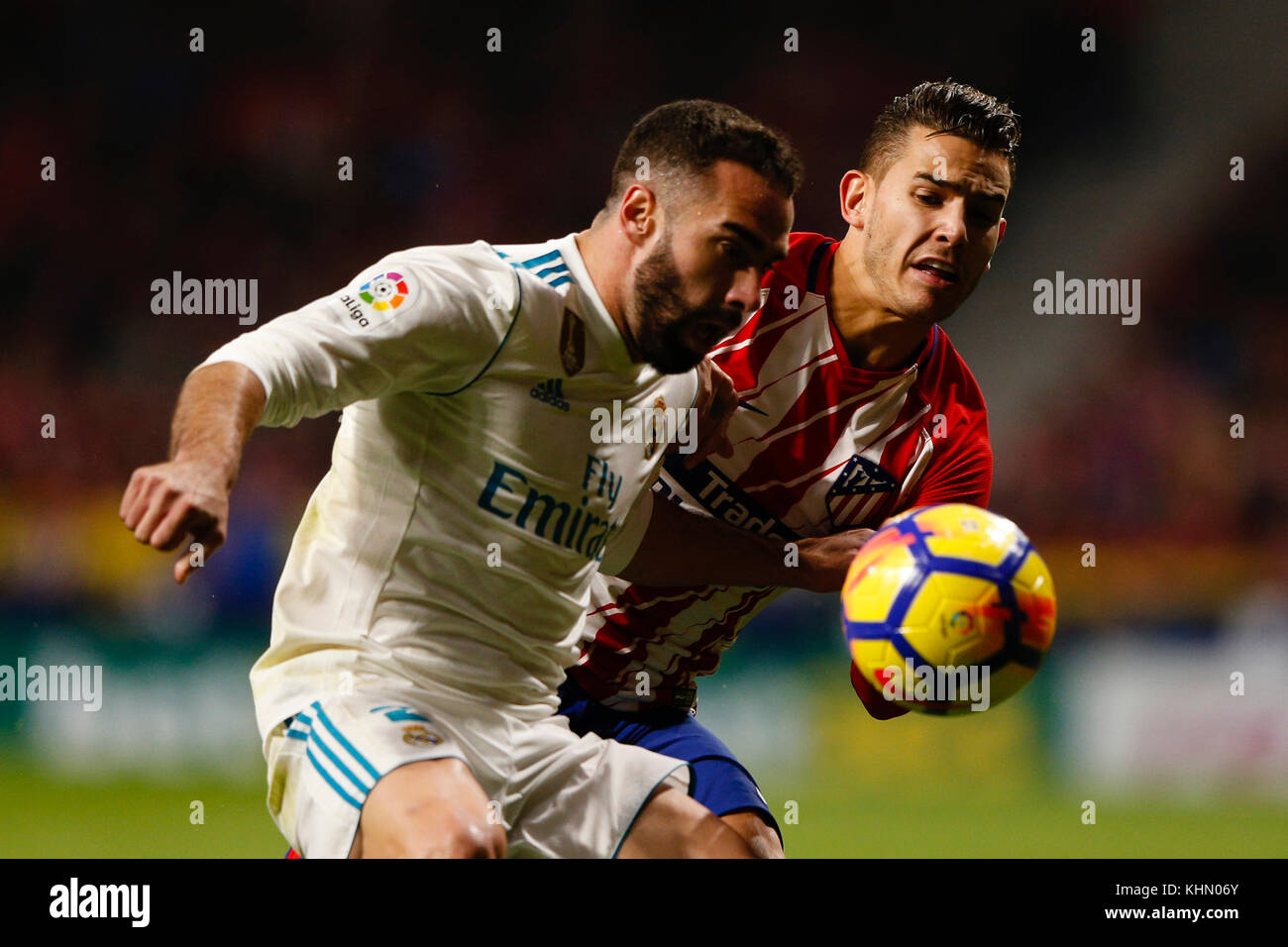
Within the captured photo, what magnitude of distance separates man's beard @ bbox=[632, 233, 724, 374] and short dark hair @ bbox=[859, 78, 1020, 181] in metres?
1.10

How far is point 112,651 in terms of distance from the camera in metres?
7.37

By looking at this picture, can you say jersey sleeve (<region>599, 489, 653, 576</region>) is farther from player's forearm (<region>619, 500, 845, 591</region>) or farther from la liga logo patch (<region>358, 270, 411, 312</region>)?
la liga logo patch (<region>358, 270, 411, 312</region>)

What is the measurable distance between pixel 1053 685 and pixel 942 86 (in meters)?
4.68

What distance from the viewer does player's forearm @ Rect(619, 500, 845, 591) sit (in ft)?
12.3

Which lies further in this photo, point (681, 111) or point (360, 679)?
point (681, 111)

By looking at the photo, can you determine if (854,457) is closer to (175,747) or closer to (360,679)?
(360,679)

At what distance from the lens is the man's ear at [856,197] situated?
3.94 m

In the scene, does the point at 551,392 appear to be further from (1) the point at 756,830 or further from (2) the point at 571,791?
(1) the point at 756,830

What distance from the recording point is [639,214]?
10.4ft
